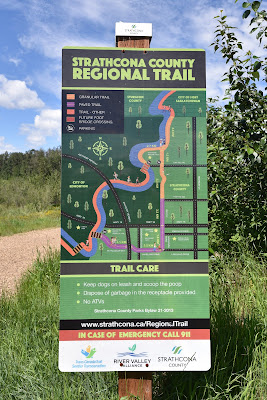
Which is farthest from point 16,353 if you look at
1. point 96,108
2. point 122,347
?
point 96,108

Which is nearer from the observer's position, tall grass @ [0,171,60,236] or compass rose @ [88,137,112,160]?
compass rose @ [88,137,112,160]

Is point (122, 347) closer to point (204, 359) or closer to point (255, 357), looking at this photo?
point (204, 359)

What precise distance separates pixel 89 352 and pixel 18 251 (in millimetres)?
8499

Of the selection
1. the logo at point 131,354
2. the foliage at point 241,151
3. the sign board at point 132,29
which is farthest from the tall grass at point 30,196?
the logo at point 131,354

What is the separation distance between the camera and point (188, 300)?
2059mm

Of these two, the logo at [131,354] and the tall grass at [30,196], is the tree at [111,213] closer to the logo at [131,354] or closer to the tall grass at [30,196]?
the logo at [131,354]

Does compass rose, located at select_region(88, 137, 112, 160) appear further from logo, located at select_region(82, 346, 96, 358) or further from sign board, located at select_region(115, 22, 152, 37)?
logo, located at select_region(82, 346, 96, 358)

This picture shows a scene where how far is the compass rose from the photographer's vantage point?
2.08 m

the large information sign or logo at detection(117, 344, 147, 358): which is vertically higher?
the large information sign

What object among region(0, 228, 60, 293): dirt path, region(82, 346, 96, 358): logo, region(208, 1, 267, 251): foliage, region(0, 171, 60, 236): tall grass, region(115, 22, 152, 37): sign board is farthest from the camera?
region(0, 171, 60, 236): tall grass

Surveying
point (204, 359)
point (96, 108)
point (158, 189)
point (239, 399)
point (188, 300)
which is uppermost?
point (96, 108)

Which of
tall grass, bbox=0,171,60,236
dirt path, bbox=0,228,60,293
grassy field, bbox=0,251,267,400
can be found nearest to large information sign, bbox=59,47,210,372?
grassy field, bbox=0,251,267,400

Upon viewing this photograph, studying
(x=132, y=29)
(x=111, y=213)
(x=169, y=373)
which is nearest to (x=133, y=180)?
(x=111, y=213)

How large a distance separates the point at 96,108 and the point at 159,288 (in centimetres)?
111
